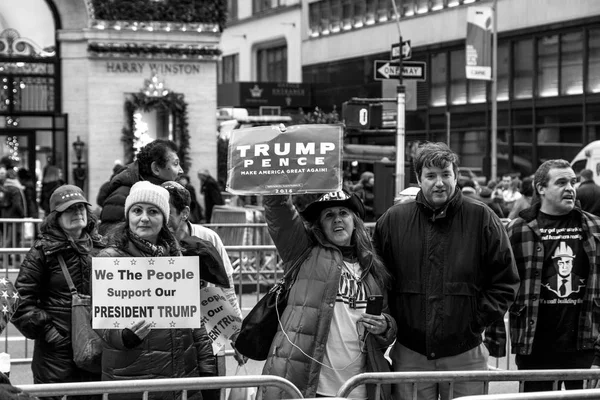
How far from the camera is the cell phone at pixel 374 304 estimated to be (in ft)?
20.1

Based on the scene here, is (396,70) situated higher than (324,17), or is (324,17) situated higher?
(324,17)

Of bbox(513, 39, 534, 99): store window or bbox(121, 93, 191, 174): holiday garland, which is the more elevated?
bbox(513, 39, 534, 99): store window

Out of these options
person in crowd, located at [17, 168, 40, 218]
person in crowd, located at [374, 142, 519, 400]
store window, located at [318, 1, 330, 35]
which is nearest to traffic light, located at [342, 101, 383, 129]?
person in crowd, located at [17, 168, 40, 218]

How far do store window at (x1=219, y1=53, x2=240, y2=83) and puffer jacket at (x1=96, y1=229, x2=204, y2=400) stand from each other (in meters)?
66.0

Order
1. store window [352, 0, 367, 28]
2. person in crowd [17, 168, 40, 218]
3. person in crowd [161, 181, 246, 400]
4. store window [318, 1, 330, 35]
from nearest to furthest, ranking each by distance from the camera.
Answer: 1. person in crowd [161, 181, 246, 400]
2. person in crowd [17, 168, 40, 218]
3. store window [352, 0, 367, 28]
4. store window [318, 1, 330, 35]

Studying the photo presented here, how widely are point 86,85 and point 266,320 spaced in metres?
19.5

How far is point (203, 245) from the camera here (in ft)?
21.9

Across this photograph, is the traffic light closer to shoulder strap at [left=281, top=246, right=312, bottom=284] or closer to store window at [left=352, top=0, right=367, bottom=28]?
shoulder strap at [left=281, top=246, right=312, bottom=284]

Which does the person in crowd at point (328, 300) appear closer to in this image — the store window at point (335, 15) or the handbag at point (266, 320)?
the handbag at point (266, 320)

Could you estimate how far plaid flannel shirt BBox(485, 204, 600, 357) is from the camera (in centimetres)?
728

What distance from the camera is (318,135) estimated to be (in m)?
6.09

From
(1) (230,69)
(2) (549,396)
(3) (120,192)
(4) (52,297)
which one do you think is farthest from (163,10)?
(1) (230,69)

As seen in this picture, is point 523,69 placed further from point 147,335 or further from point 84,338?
point 147,335

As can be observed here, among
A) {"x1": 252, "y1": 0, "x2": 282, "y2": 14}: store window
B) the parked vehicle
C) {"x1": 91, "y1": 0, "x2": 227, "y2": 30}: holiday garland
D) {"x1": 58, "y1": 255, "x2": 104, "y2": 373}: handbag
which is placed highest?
{"x1": 252, "y1": 0, "x2": 282, "y2": 14}: store window
